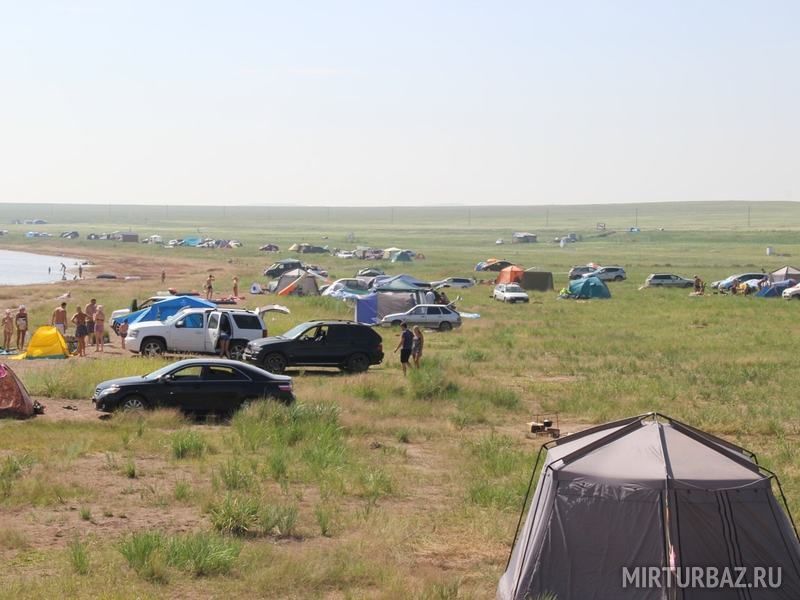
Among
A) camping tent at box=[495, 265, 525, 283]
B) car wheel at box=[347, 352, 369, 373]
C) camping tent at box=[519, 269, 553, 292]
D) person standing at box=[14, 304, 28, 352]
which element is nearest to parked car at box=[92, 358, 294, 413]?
car wheel at box=[347, 352, 369, 373]

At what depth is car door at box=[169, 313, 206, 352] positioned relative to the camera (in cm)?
3198

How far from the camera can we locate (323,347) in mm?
30859

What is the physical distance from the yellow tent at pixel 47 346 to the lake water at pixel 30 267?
48.9 meters

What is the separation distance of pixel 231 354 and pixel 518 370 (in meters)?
8.04

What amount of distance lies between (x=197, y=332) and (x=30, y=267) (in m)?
76.3

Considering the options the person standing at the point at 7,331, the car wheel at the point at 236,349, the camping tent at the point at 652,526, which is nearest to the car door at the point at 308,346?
the car wheel at the point at 236,349

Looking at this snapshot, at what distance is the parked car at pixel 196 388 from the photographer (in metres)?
22.1

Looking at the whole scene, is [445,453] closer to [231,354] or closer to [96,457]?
[96,457]

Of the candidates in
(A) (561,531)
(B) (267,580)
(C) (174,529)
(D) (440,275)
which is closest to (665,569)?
(A) (561,531)

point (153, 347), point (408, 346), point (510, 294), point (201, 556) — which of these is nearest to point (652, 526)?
point (201, 556)

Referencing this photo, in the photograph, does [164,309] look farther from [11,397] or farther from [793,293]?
[793,293]

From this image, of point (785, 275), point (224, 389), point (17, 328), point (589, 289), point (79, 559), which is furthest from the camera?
point (785, 275)

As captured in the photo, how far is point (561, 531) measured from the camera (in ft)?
39.2

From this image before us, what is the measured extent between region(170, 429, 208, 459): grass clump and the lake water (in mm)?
63065
